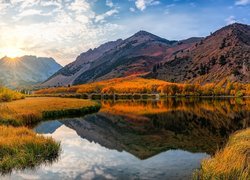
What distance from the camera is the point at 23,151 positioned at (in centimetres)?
3042

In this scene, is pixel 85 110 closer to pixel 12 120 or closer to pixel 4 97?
pixel 4 97

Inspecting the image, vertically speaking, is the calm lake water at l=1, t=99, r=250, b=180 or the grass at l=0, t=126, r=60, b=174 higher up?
the grass at l=0, t=126, r=60, b=174

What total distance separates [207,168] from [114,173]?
27.1 ft

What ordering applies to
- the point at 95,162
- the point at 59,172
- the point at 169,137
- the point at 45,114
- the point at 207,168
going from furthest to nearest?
the point at 45,114 < the point at 169,137 < the point at 95,162 < the point at 59,172 < the point at 207,168

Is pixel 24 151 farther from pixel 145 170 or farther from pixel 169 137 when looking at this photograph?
pixel 169 137

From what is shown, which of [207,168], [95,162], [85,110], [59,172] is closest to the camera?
[207,168]

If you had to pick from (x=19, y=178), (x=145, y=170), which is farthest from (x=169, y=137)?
(x=19, y=178)

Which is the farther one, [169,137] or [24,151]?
[169,137]

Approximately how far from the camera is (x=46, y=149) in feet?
111

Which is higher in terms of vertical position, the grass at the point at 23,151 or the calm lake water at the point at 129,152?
the grass at the point at 23,151

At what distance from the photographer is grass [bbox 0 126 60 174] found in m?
28.2

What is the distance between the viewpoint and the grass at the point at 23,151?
28219 millimetres

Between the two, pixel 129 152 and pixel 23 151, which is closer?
pixel 23 151

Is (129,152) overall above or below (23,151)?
below
